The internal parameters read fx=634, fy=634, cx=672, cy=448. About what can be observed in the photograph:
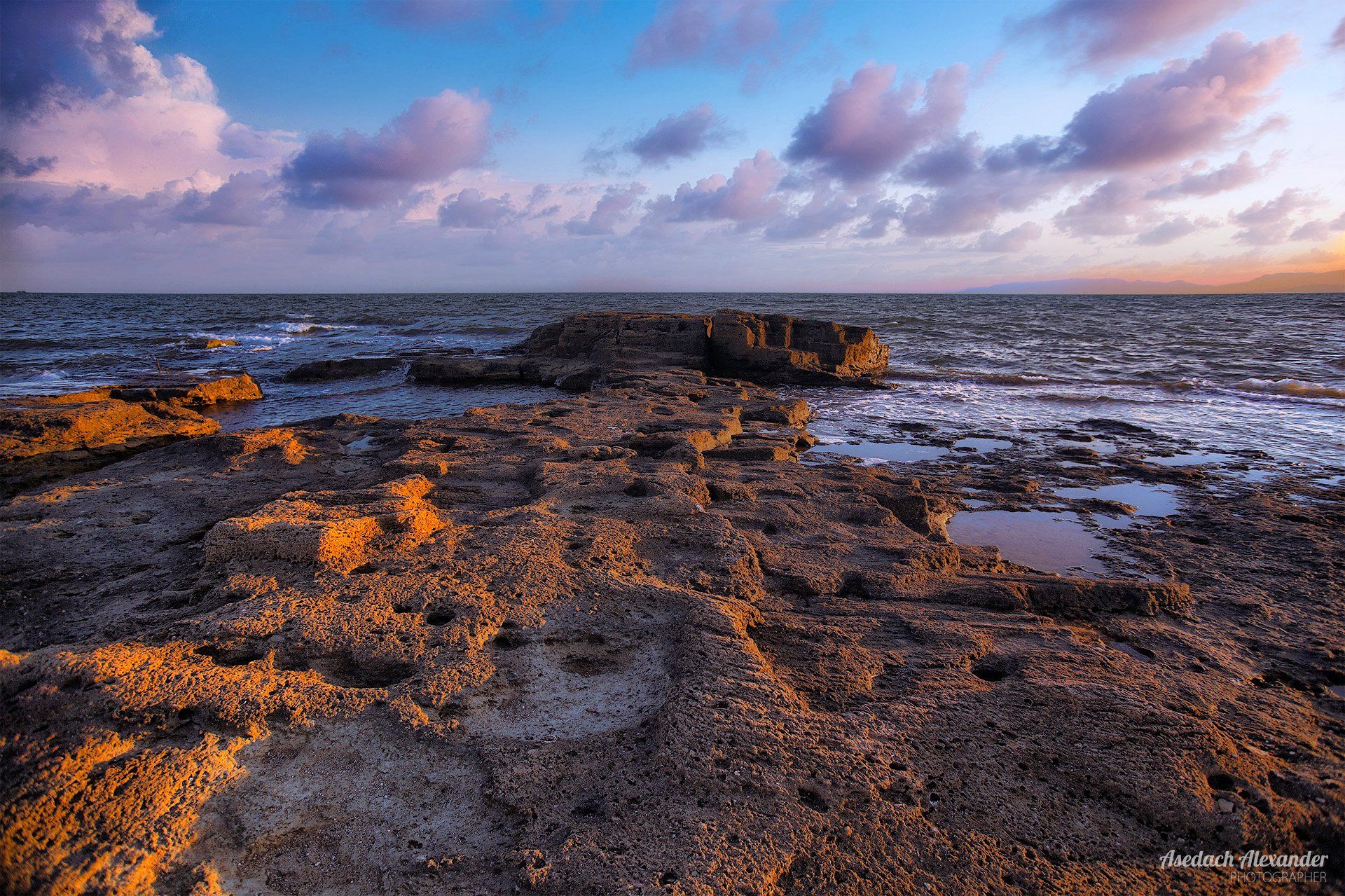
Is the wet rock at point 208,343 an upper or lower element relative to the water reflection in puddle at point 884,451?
upper

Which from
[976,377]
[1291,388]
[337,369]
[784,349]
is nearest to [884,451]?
[784,349]

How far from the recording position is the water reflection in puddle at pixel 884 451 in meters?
8.45

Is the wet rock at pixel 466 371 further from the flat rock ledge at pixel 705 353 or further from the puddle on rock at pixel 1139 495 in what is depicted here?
the puddle on rock at pixel 1139 495

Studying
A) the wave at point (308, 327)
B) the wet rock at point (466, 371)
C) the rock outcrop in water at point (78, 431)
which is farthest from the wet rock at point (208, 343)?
the rock outcrop in water at point (78, 431)

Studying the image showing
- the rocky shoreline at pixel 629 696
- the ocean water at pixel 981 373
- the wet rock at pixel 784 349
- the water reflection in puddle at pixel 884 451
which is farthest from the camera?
the wet rock at pixel 784 349

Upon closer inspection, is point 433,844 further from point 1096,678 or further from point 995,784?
point 1096,678

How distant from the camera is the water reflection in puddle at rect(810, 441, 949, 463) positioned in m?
8.45

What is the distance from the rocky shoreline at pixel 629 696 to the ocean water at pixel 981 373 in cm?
620

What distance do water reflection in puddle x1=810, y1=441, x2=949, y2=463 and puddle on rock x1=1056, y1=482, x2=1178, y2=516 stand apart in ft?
6.05

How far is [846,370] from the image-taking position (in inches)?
620

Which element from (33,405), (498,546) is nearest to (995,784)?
(498,546)

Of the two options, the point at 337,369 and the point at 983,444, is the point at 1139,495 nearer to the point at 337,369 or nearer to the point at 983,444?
the point at 983,444

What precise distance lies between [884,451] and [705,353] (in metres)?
7.59

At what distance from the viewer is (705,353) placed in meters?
15.7
